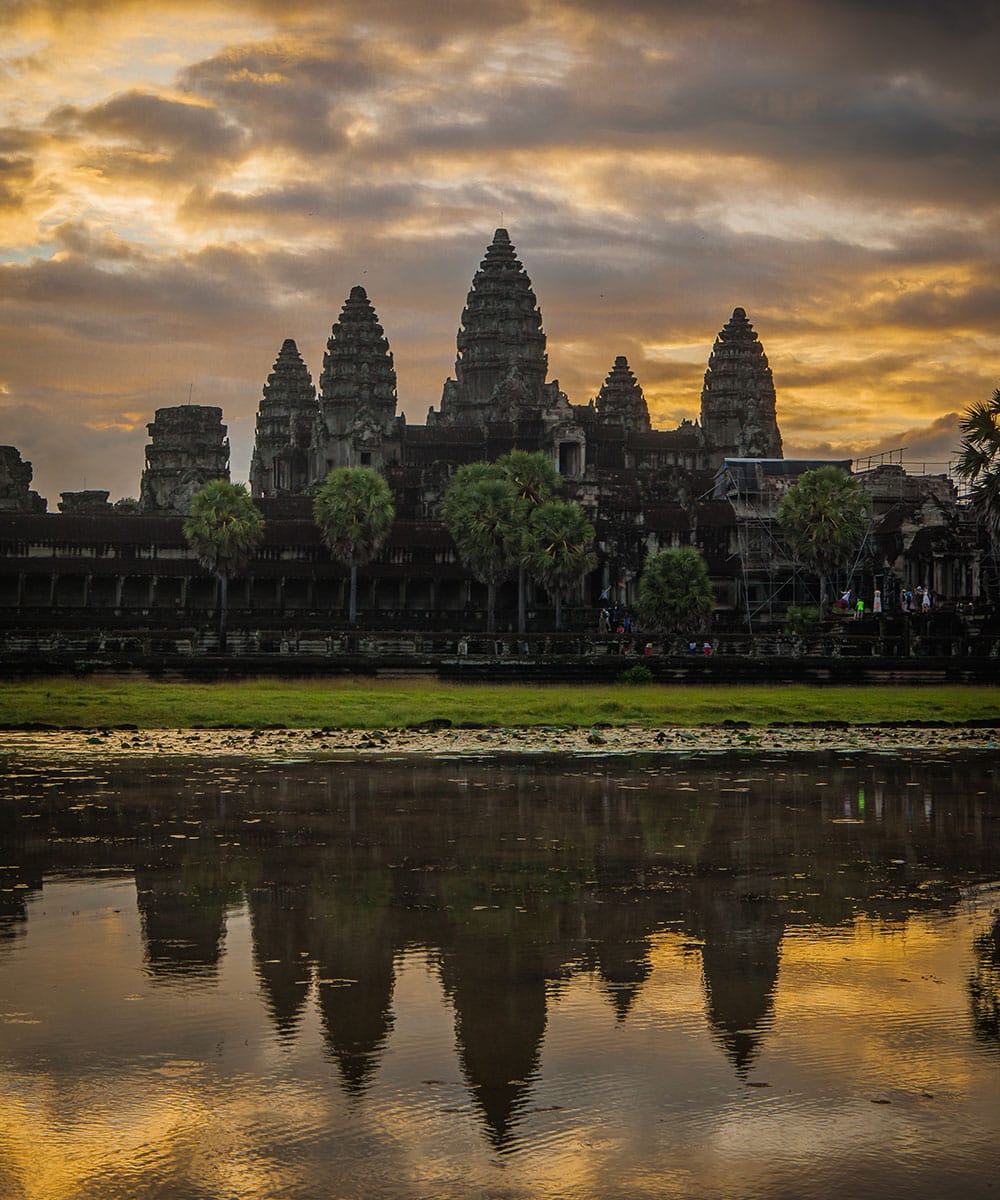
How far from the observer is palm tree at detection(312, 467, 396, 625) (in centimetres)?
6450

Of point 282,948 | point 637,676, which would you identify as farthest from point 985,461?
point 282,948

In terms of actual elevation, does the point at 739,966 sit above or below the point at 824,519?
below

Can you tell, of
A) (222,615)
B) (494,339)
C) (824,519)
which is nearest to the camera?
(222,615)

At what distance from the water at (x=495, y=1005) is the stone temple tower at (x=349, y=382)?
76.2 m

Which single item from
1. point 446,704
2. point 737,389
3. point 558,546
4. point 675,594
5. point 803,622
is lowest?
point 446,704

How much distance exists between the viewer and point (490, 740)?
29.5 metres

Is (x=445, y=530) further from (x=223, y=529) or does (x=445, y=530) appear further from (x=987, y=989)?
(x=987, y=989)

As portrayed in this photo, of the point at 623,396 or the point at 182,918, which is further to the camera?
the point at 623,396

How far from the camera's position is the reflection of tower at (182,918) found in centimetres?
1135

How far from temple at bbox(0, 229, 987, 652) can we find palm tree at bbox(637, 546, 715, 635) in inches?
199

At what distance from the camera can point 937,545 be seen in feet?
193

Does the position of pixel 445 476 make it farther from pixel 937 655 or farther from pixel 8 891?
pixel 8 891

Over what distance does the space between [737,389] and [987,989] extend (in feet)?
327

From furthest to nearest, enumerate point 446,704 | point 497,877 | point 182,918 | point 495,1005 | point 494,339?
point 494,339 → point 446,704 → point 497,877 → point 182,918 → point 495,1005
